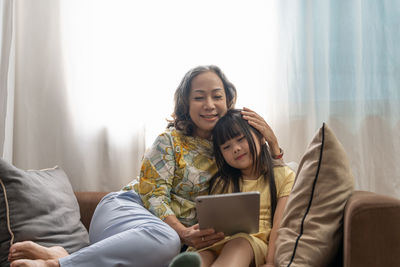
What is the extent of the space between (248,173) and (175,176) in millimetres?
296

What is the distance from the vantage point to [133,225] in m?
1.45

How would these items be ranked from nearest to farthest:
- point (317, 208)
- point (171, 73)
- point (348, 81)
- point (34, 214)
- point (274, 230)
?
point (317, 208), point (274, 230), point (34, 214), point (348, 81), point (171, 73)

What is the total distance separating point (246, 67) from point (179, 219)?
3.00 ft

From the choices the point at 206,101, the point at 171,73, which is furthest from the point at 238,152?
the point at 171,73

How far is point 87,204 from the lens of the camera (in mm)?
1909

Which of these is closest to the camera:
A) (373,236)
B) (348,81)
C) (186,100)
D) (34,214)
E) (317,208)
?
(373,236)

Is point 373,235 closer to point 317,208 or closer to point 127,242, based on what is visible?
point 317,208

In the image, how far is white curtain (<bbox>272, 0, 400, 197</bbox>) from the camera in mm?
2002

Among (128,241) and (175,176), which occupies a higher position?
(175,176)

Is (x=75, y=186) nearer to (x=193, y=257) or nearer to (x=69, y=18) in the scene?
(x=69, y=18)

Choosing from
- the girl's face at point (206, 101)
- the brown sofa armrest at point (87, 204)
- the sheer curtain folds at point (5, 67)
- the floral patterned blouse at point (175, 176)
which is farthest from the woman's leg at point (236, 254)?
the sheer curtain folds at point (5, 67)

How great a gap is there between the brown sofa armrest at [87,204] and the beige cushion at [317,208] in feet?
3.29

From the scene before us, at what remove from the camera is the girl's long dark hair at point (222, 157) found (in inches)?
62.7

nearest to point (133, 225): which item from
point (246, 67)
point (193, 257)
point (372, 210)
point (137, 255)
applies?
point (137, 255)
